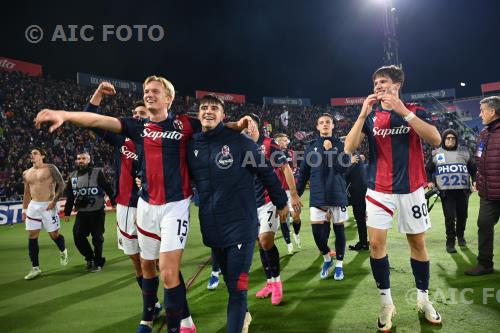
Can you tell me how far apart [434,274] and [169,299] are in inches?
156

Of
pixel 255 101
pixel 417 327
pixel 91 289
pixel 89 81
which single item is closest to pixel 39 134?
pixel 89 81

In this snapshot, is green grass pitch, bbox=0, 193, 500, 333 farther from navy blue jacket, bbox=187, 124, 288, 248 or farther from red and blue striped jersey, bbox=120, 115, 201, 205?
red and blue striped jersey, bbox=120, 115, 201, 205

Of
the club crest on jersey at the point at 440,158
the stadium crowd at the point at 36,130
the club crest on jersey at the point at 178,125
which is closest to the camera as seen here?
the club crest on jersey at the point at 178,125

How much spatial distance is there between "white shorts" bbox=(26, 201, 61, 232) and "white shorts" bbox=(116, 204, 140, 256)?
11.2 ft

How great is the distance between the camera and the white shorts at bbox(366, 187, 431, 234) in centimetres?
390

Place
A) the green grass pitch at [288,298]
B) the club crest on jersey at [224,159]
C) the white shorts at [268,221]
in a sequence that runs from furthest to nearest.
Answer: the white shorts at [268,221]
the green grass pitch at [288,298]
the club crest on jersey at [224,159]

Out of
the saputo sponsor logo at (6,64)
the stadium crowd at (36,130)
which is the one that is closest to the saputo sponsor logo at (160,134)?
the stadium crowd at (36,130)

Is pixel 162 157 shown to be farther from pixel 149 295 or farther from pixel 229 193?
pixel 149 295

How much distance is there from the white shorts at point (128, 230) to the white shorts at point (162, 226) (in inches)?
42.1

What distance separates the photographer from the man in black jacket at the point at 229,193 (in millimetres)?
3285

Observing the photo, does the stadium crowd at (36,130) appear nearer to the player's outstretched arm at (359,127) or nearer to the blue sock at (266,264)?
the blue sock at (266,264)

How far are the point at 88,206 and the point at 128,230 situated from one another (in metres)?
Answer: 2.83

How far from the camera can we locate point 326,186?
584 centimetres

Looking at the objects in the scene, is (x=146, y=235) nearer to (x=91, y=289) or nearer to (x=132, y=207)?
(x=132, y=207)
